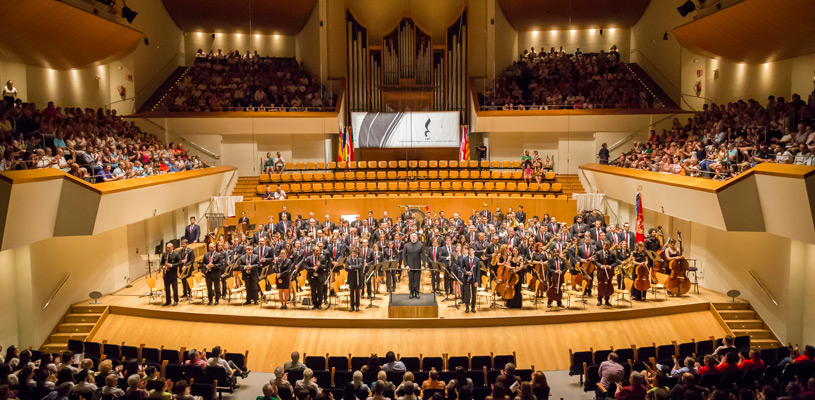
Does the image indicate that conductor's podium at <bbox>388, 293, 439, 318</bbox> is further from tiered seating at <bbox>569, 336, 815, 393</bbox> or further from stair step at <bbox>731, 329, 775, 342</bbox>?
stair step at <bbox>731, 329, 775, 342</bbox>

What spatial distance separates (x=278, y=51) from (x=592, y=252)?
17.0m

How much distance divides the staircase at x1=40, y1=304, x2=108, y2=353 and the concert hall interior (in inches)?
2.5

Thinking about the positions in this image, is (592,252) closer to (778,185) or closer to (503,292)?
(503,292)

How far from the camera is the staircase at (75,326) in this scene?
1202 cm

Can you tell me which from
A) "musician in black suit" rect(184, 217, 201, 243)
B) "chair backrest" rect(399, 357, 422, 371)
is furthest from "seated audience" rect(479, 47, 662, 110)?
"chair backrest" rect(399, 357, 422, 371)

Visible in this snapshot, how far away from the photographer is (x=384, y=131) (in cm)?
2227

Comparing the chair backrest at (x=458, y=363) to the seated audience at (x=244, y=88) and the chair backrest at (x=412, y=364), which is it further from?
the seated audience at (x=244, y=88)

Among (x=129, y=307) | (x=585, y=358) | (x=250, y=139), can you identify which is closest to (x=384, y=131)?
(x=250, y=139)

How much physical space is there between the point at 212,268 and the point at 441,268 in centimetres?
451

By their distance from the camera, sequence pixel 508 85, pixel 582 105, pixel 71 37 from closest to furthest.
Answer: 1. pixel 71 37
2. pixel 582 105
3. pixel 508 85

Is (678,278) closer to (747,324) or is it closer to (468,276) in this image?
(747,324)

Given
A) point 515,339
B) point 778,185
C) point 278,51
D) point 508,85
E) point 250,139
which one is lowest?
point 515,339

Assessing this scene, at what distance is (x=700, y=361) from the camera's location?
945cm

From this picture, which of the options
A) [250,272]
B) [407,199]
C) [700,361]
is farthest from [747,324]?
[407,199]
